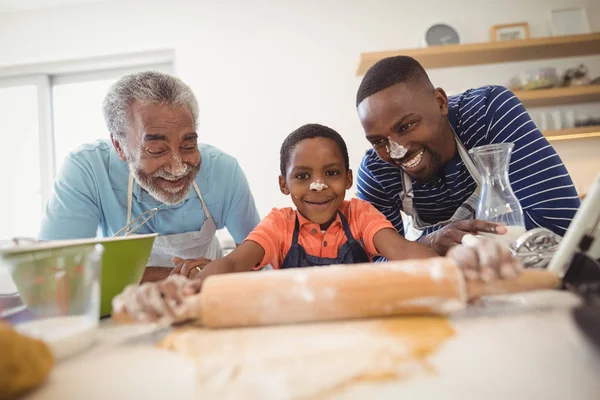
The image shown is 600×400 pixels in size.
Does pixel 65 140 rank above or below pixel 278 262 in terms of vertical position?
above

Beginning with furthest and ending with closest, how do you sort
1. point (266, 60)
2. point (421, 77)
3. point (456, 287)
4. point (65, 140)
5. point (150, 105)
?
point (65, 140)
point (266, 60)
point (150, 105)
point (421, 77)
point (456, 287)

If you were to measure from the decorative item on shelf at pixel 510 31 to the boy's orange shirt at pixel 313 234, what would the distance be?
231cm

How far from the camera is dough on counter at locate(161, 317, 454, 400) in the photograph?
0.36 meters

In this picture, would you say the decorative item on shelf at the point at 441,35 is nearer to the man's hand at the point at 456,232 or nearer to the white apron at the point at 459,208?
the white apron at the point at 459,208

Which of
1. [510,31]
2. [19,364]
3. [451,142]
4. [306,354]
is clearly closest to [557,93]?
[510,31]

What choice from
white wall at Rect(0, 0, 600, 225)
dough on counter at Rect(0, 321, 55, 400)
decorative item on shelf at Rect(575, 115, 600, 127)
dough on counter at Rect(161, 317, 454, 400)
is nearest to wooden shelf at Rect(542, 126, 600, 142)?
decorative item on shelf at Rect(575, 115, 600, 127)

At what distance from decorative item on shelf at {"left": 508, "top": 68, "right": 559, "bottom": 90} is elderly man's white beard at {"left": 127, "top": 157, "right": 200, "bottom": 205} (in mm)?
2283

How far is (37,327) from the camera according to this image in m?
0.50

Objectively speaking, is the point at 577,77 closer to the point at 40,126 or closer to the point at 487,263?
the point at 487,263

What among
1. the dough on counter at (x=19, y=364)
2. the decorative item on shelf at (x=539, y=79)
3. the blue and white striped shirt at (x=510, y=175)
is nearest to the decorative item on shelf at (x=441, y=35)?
the decorative item on shelf at (x=539, y=79)

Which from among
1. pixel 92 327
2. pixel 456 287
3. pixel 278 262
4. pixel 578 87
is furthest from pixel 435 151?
pixel 578 87

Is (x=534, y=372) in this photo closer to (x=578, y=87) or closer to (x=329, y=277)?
(x=329, y=277)

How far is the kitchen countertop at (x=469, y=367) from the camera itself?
0.34m

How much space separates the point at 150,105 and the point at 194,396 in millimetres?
1060
